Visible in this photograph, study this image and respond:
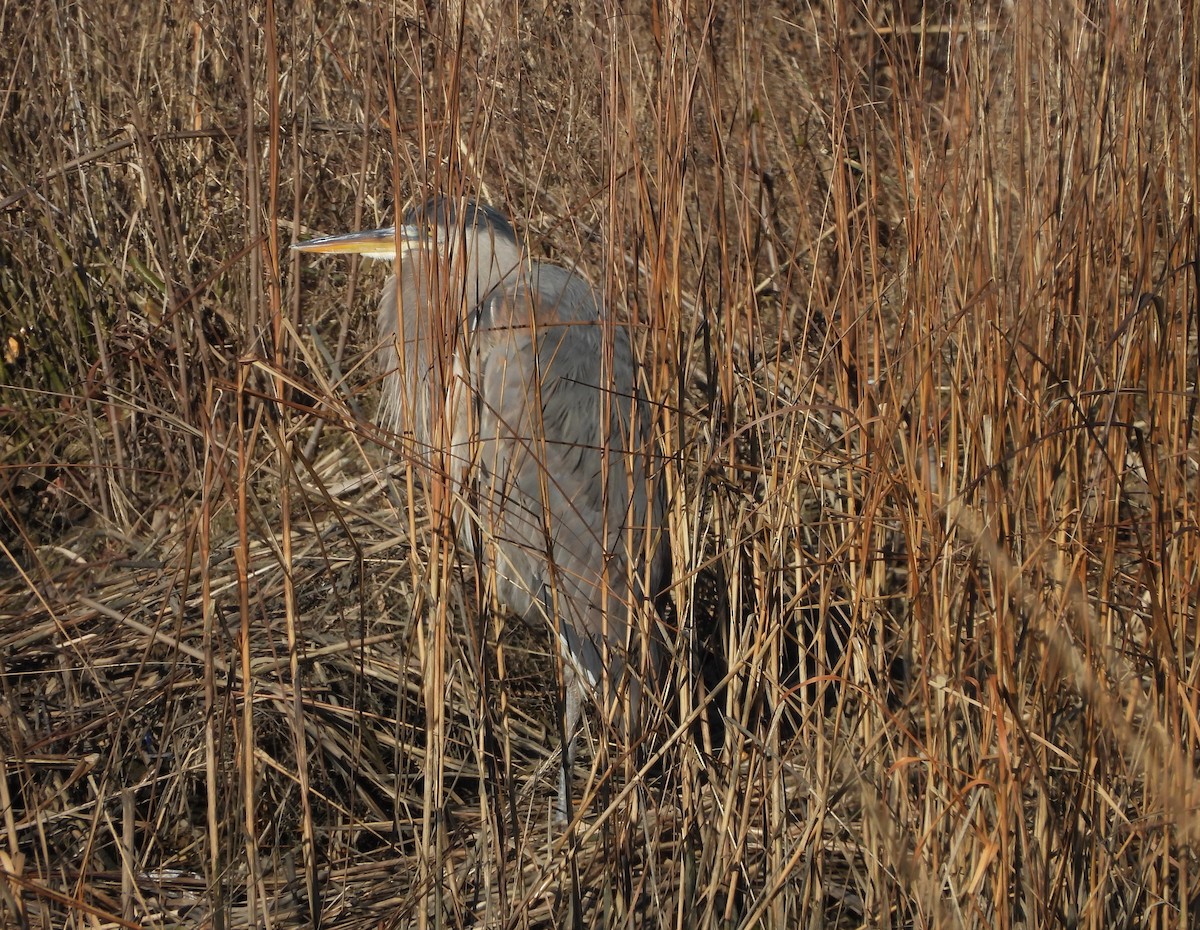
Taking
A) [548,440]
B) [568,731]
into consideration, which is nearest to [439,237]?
[548,440]

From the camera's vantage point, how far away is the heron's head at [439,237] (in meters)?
1.48

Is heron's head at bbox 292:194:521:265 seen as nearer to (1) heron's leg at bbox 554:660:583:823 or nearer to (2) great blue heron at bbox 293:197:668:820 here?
(2) great blue heron at bbox 293:197:668:820

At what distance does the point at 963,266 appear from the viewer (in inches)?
67.3

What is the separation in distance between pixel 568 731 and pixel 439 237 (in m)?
0.99

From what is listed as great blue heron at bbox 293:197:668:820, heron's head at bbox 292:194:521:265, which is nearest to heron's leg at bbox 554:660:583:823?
great blue heron at bbox 293:197:668:820

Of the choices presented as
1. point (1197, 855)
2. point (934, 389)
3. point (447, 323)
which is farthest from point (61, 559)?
point (1197, 855)

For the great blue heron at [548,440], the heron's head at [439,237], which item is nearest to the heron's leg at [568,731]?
the great blue heron at [548,440]

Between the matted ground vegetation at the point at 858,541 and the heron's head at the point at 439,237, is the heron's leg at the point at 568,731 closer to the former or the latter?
the matted ground vegetation at the point at 858,541

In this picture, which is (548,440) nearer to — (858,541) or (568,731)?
(858,541)

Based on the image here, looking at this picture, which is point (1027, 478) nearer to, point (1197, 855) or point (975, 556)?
point (975, 556)

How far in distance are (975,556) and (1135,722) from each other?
44cm

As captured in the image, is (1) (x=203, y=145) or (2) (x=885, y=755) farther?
(1) (x=203, y=145)

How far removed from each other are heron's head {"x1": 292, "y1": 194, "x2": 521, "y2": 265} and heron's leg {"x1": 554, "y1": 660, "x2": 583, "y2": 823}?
1.94 ft

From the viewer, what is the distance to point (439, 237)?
7.72 feet
